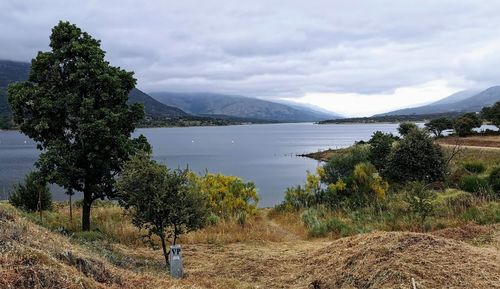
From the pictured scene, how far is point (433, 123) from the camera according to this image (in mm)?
77875

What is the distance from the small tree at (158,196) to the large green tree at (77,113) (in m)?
3.76

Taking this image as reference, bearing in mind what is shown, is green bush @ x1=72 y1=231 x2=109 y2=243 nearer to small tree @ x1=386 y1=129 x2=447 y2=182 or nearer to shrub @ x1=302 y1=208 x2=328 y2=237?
shrub @ x1=302 y1=208 x2=328 y2=237

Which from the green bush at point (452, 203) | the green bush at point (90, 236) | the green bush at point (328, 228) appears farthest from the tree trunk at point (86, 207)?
the green bush at point (452, 203)

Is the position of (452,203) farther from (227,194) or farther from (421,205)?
(227,194)

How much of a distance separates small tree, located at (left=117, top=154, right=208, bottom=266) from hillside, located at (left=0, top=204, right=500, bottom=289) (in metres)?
1.19

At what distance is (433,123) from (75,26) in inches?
2858

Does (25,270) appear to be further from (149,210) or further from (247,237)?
(247,237)

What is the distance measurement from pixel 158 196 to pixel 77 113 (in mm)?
5695

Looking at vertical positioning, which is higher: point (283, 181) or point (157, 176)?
point (157, 176)

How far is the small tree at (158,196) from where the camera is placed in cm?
1114

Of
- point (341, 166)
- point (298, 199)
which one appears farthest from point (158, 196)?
point (341, 166)

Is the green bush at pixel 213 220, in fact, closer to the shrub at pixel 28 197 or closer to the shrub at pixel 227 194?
the shrub at pixel 227 194

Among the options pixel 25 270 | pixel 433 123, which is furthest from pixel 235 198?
pixel 433 123

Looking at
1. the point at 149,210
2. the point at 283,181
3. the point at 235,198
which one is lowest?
the point at 283,181
